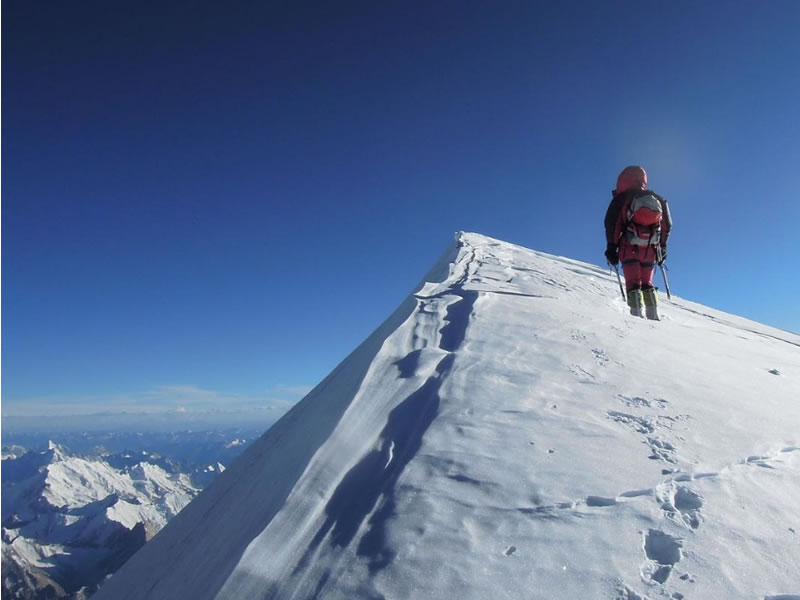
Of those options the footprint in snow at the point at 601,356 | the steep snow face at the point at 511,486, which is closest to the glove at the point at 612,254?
the steep snow face at the point at 511,486

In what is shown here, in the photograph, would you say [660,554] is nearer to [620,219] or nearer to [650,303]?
[620,219]

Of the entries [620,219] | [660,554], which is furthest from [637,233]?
[660,554]

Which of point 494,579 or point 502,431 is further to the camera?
point 502,431

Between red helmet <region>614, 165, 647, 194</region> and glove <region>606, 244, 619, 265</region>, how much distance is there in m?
1.01

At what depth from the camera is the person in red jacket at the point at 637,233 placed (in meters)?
8.00

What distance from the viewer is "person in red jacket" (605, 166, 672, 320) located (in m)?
8.00

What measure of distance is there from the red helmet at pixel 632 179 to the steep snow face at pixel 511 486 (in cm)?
340

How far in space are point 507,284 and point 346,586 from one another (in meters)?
8.24

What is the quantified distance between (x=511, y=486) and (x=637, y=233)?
22.0 feet

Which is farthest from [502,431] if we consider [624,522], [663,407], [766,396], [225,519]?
[766,396]

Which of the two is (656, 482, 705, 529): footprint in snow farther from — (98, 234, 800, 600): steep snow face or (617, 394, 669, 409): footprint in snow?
(617, 394, 669, 409): footprint in snow

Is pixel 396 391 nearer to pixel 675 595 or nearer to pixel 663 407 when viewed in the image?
pixel 663 407

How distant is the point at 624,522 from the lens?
2.66 m

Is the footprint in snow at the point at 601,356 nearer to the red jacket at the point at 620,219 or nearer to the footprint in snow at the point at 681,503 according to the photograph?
the footprint in snow at the point at 681,503
